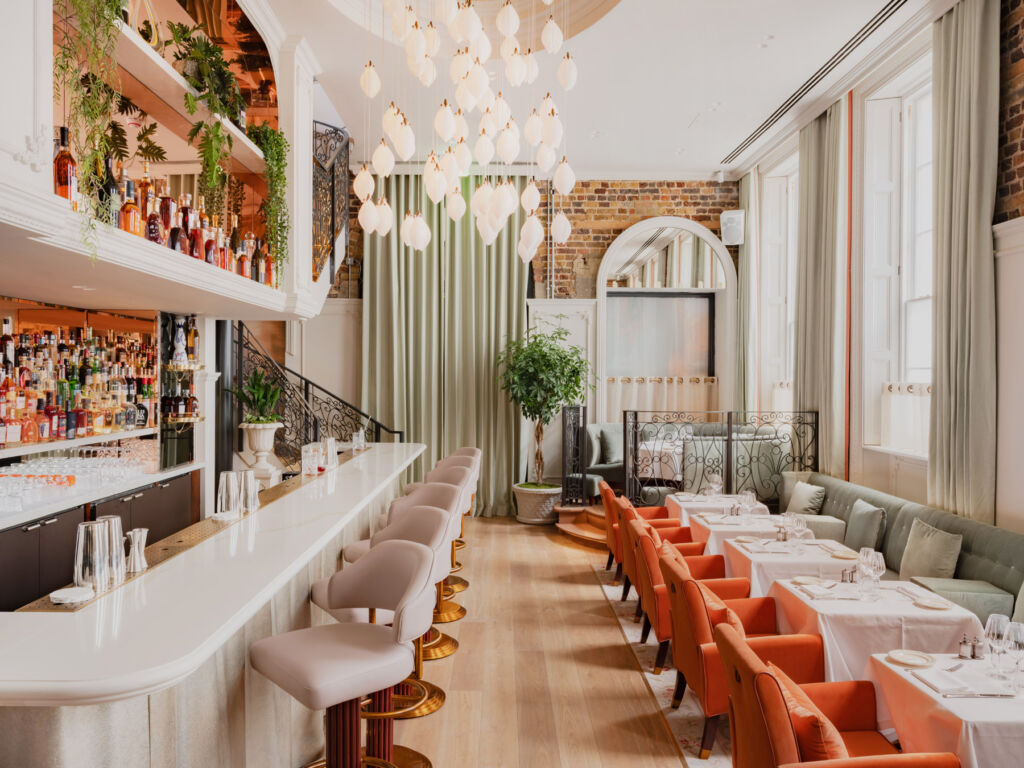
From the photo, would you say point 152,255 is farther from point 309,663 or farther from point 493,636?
point 493,636

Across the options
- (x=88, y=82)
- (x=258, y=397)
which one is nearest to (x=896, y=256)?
(x=258, y=397)

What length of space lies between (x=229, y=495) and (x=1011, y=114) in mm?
4995

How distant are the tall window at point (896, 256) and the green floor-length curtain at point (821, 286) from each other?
335 mm

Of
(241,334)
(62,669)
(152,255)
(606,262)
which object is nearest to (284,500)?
(152,255)

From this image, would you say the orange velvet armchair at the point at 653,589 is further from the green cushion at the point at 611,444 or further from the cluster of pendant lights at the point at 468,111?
the green cushion at the point at 611,444

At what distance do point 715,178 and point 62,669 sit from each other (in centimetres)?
918

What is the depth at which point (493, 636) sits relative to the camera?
4840mm

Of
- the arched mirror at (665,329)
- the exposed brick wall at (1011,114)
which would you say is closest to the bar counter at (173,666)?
the exposed brick wall at (1011,114)

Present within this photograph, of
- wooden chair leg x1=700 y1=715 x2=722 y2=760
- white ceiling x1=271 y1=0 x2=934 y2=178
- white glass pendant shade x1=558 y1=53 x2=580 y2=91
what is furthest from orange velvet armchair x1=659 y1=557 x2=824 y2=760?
white ceiling x1=271 y1=0 x2=934 y2=178

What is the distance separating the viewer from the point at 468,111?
423 cm

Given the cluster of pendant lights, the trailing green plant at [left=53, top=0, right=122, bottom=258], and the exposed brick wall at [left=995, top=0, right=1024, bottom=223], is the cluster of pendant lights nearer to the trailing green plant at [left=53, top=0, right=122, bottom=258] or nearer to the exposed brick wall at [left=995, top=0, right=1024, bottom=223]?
the trailing green plant at [left=53, top=0, right=122, bottom=258]

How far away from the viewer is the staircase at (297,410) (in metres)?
7.12

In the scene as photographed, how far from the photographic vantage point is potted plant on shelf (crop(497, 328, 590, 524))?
8.42m

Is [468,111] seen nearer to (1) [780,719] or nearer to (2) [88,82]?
(2) [88,82]
